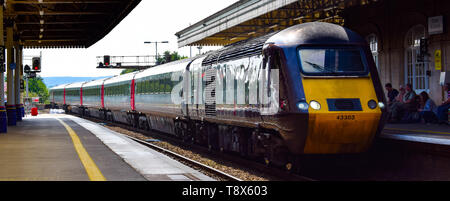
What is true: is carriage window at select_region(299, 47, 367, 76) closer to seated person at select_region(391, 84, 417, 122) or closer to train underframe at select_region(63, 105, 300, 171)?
train underframe at select_region(63, 105, 300, 171)

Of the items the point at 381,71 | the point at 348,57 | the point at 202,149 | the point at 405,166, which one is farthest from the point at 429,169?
the point at 381,71

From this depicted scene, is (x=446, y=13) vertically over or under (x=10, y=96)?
over

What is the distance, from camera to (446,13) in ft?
63.4

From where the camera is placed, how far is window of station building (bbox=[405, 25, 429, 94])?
21016 millimetres

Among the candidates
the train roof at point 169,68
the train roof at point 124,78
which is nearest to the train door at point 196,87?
the train roof at point 169,68

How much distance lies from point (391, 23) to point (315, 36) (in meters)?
11.0

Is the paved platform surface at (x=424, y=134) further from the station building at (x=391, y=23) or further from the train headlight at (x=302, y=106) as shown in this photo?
the station building at (x=391, y=23)

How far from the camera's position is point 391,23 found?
877 inches

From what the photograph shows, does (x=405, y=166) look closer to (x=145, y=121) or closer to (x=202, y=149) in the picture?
(x=202, y=149)

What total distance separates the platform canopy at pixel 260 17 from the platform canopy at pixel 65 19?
4.98 metres

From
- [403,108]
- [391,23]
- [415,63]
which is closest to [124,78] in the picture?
[391,23]

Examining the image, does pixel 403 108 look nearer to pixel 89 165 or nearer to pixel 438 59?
pixel 438 59

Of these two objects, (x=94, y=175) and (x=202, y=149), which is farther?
(x=202, y=149)
